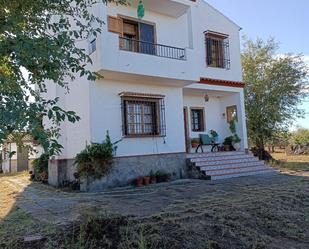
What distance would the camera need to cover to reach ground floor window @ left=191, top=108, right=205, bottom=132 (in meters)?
16.1

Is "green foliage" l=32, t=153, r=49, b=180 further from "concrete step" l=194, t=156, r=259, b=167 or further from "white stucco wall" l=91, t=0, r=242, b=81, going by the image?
"concrete step" l=194, t=156, r=259, b=167

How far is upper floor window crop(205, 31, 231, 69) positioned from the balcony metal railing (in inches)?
105

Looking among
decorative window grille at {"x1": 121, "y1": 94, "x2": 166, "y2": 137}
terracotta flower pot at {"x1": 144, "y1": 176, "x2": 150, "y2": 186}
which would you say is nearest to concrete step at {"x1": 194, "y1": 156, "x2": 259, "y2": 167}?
decorative window grille at {"x1": 121, "y1": 94, "x2": 166, "y2": 137}

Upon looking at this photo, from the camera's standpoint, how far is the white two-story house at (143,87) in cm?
1098

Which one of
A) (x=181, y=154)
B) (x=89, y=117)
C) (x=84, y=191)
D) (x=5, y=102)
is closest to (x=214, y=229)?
(x=5, y=102)

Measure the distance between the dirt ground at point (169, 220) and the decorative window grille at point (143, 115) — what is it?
355 cm

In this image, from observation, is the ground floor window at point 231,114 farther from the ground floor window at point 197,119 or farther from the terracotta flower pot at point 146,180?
the terracotta flower pot at point 146,180

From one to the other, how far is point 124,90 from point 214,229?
296 inches

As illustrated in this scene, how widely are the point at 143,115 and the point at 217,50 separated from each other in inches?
237

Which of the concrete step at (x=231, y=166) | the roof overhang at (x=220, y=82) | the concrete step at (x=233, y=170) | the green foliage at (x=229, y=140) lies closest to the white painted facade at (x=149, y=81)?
the roof overhang at (x=220, y=82)

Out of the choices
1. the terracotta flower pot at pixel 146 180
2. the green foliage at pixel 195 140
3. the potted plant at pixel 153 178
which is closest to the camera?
the terracotta flower pot at pixel 146 180

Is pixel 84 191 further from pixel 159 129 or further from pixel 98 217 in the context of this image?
pixel 98 217

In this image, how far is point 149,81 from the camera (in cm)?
1220

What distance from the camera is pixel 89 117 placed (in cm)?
1091
